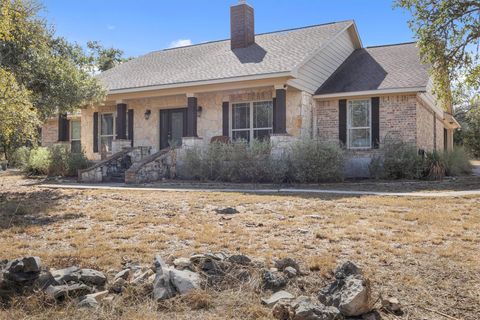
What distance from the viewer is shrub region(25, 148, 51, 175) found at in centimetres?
1670

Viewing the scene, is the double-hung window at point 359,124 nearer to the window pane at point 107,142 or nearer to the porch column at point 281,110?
the porch column at point 281,110

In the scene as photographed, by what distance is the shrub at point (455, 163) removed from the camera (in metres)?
15.2

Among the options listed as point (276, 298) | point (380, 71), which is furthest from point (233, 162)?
point (276, 298)

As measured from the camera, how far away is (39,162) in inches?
661

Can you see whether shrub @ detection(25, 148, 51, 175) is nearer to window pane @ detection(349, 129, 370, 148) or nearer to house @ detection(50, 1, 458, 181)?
house @ detection(50, 1, 458, 181)

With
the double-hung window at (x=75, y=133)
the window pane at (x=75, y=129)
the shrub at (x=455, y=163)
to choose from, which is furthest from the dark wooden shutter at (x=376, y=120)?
the window pane at (x=75, y=129)

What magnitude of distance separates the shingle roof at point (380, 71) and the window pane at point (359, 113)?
593 millimetres

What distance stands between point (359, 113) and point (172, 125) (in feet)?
24.4

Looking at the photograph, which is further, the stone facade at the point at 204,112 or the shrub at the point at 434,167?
the stone facade at the point at 204,112

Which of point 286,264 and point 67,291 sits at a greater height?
point 286,264

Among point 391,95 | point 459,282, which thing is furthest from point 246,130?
point 459,282

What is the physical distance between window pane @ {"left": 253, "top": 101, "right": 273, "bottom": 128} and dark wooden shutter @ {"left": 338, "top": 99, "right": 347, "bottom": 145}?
250 centimetres

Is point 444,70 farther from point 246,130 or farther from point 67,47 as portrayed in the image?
point 67,47

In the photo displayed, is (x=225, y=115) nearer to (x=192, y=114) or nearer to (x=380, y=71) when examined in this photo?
(x=192, y=114)
